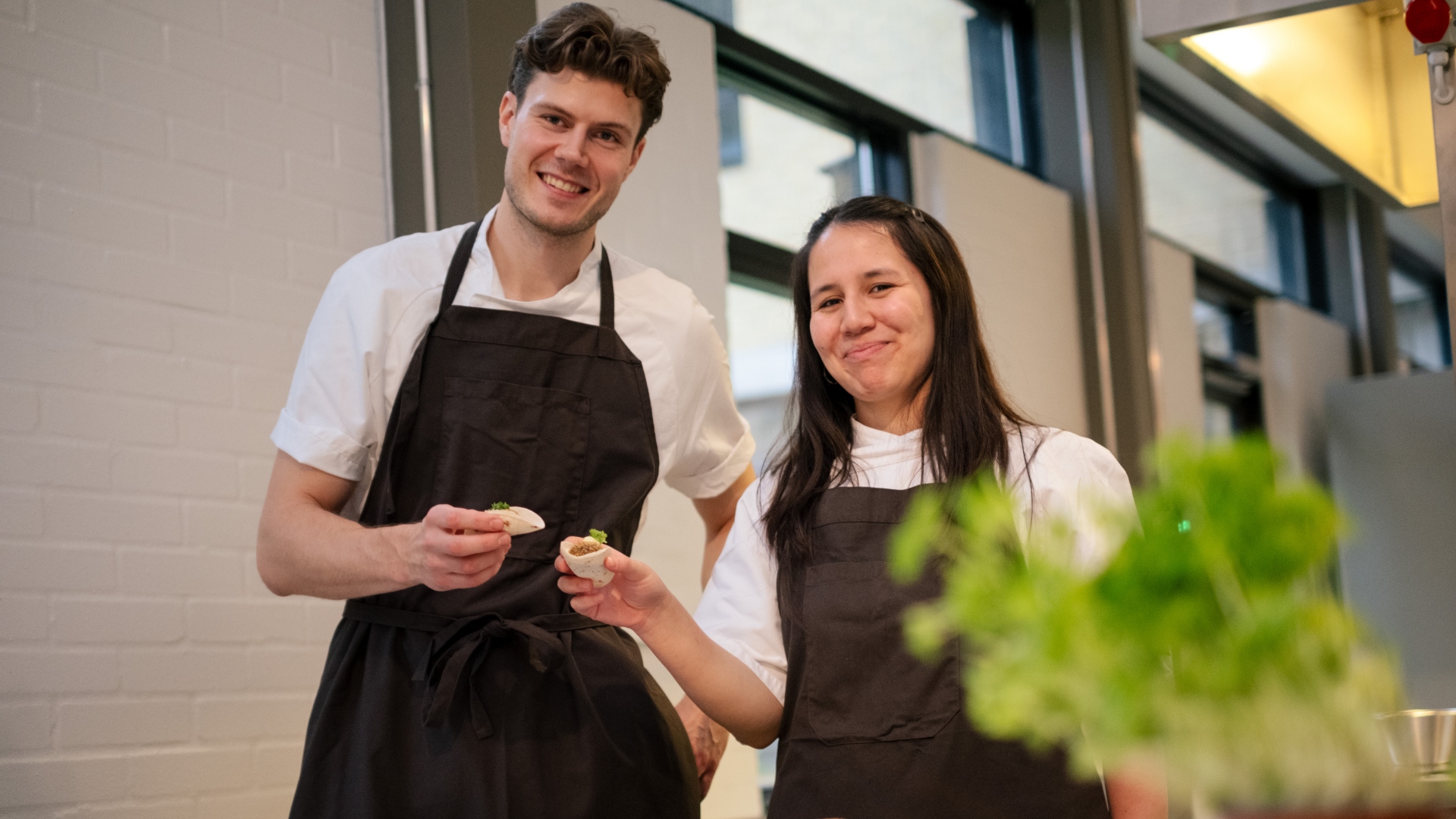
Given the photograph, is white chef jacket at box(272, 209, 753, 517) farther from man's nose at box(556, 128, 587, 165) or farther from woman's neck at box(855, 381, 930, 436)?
woman's neck at box(855, 381, 930, 436)

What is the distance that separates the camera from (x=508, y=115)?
83.0 inches

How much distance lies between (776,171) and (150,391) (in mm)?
2563

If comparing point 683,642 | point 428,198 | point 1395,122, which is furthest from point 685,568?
point 1395,122

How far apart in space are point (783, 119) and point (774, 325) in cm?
78

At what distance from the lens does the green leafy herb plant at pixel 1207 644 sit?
18.5 inches

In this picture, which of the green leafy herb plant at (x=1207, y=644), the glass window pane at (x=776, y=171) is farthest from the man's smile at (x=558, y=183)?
the glass window pane at (x=776, y=171)

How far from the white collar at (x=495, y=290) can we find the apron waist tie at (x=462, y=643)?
1.59 feet

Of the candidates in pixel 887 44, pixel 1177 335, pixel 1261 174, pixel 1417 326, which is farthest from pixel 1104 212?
A: pixel 1417 326

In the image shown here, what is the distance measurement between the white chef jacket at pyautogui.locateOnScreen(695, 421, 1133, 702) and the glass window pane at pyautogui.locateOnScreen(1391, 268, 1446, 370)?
9561 mm

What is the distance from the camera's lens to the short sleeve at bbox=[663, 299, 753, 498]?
2156 millimetres

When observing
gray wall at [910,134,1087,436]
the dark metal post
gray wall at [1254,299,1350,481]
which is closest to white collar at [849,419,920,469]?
gray wall at [910,134,1087,436]

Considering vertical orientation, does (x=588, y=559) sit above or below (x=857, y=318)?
below

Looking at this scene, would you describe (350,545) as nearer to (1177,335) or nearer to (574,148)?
(574,148)

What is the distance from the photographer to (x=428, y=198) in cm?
295
